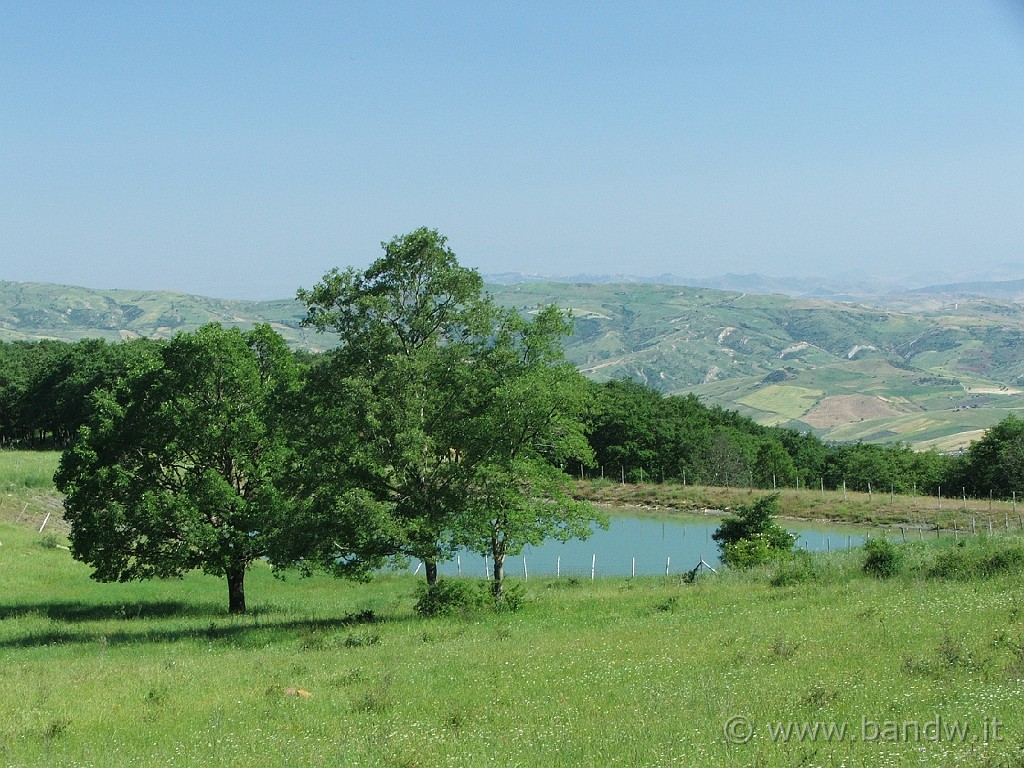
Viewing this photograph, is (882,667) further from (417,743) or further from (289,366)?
(289,366)

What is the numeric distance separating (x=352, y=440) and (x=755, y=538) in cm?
2294

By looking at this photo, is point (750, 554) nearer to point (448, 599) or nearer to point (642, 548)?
point (448, 599)

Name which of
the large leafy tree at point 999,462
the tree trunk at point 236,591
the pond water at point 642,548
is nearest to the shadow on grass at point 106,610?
the tree trunk at point 236,591

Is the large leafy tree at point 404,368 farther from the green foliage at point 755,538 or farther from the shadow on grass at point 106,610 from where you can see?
the green foliage at point 755,538

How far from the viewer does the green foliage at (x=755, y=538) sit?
122ft

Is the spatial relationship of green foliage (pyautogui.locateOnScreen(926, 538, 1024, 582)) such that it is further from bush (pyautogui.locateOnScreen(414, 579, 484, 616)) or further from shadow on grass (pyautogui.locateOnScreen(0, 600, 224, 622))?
shadow on grass (pyautogui.locateOnScreen(0, 600, 224, 622))

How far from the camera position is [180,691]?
16484 millimetres

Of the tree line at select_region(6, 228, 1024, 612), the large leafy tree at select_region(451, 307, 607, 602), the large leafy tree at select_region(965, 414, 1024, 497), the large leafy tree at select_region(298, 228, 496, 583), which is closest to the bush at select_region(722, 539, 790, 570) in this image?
the tree line at select_region(6, 228, 1024, 612)

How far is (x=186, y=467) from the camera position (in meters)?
31.9

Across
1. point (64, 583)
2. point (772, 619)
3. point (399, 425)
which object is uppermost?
point (399, 425)

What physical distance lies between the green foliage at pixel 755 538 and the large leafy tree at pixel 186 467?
1939cm

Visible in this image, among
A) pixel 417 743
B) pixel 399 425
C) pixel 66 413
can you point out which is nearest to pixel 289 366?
pixel 399 425

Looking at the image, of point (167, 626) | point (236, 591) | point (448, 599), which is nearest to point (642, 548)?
point (236, 591)

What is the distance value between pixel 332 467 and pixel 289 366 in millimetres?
7195
